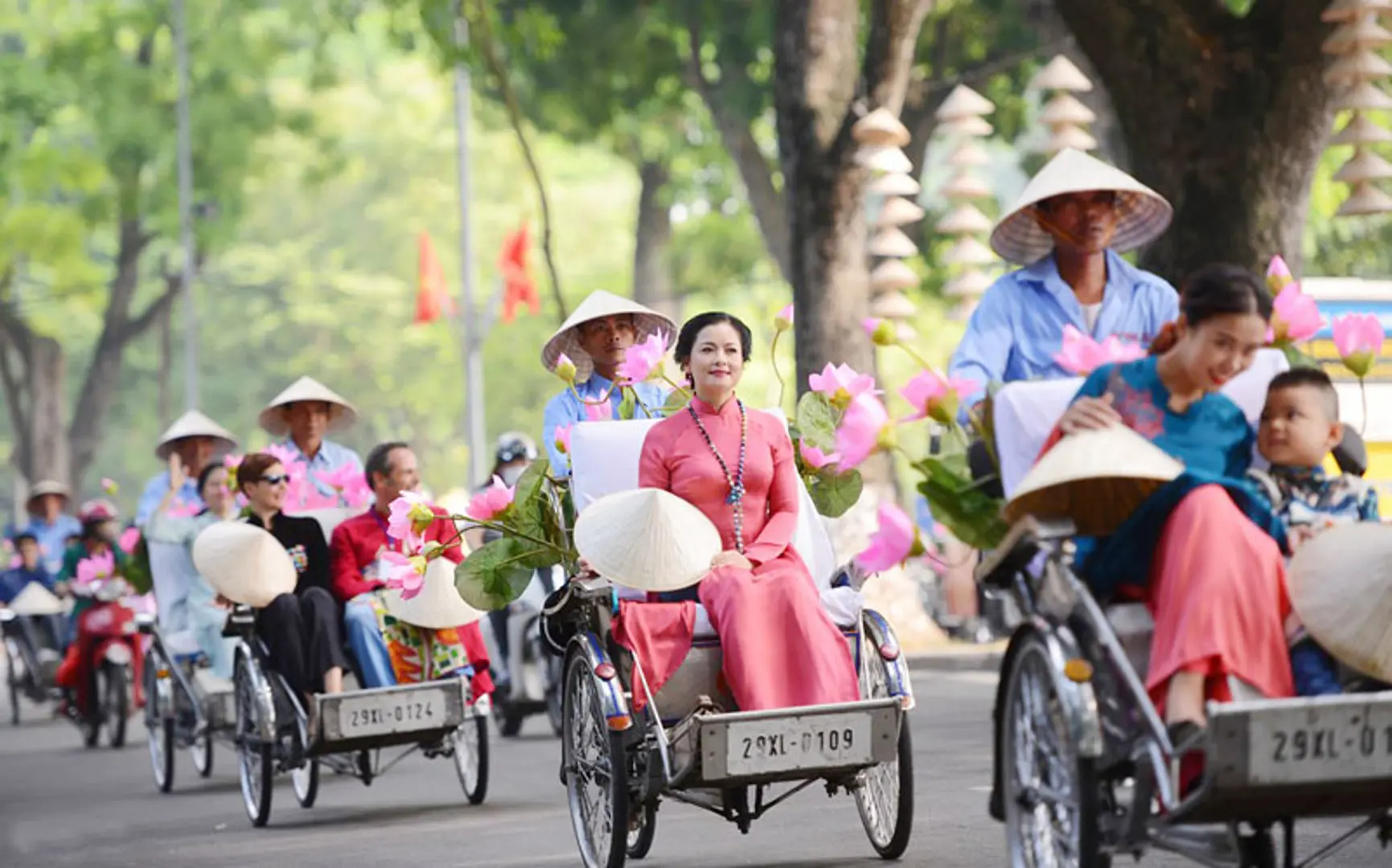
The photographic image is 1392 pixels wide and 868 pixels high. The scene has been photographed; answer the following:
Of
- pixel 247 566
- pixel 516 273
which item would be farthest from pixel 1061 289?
pixel 516 273

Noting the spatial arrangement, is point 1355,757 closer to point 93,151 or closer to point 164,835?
point 164,835

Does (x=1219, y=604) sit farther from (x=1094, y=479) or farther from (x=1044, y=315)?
(x=1044, y=315)

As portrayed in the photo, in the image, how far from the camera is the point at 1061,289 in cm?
873

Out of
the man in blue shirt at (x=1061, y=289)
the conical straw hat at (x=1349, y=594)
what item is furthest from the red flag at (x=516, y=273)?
Result: the conical straw hat at (x=1349, y=594)

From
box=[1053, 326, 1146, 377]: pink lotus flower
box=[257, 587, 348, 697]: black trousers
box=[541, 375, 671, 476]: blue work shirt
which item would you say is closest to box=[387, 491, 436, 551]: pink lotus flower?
box=[541, 375, 671, 476]: blue work shirt

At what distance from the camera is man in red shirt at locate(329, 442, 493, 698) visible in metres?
12.4

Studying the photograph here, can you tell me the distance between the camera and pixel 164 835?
1211 cm

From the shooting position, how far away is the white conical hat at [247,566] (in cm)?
1248

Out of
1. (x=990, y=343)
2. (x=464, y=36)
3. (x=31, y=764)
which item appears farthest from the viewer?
(x=464, y=36)

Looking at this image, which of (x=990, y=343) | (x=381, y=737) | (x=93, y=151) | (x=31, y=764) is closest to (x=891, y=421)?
(x=990, y=343)

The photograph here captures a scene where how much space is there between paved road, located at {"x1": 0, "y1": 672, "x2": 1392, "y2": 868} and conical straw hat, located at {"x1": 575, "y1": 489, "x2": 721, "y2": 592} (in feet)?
4.22

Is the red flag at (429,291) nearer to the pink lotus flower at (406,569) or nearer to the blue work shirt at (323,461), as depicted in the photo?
the blue work shirt at (323,461)

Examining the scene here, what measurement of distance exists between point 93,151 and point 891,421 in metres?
35.5

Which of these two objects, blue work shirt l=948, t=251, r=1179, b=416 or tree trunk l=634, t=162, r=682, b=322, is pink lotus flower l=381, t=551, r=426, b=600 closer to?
blue work shirt l=948, t=251, r=1179, b=416
